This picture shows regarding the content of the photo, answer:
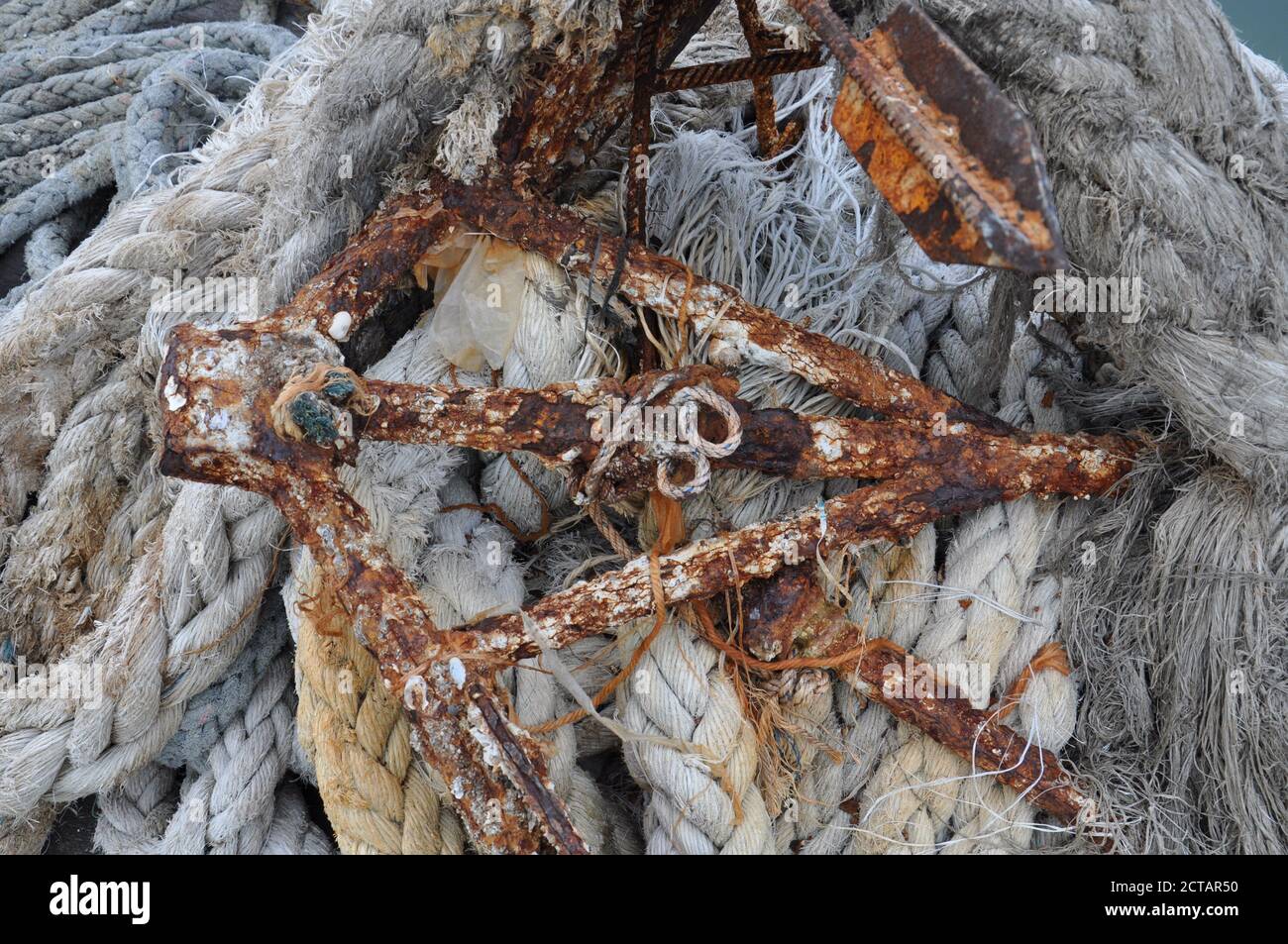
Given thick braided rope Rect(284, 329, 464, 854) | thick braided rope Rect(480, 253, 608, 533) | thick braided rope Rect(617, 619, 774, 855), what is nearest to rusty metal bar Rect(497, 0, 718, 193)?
thick braided rope Rect(480, 253, 608, 533)

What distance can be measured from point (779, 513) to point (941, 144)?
0.54m

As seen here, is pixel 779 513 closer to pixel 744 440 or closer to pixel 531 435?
pixel 744 440

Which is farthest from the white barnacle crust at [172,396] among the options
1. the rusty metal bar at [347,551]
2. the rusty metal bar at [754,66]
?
the rusty metal bar at [754,66]

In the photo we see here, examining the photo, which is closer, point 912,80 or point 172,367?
point 912,80

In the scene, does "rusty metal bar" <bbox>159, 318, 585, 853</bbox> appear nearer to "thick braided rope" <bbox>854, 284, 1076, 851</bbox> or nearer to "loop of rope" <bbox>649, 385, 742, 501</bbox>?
"loop of rope" <bbox>649, 385, 742, 501</bbox>

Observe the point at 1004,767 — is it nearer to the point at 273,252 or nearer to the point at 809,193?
the point at 809,193

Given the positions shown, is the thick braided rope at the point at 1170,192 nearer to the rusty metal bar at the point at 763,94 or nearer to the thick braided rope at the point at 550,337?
the rusty metal bar at the point at 763,94

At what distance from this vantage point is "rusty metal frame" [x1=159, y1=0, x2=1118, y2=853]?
1216mm

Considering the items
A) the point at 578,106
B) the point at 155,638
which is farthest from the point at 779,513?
the point at 155,638

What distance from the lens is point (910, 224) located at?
111 centimetres

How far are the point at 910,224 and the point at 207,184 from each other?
1.28 metres

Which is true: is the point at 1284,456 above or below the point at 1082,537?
above

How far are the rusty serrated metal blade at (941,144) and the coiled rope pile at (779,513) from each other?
0.48 ft

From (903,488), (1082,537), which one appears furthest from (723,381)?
(1082,537)
